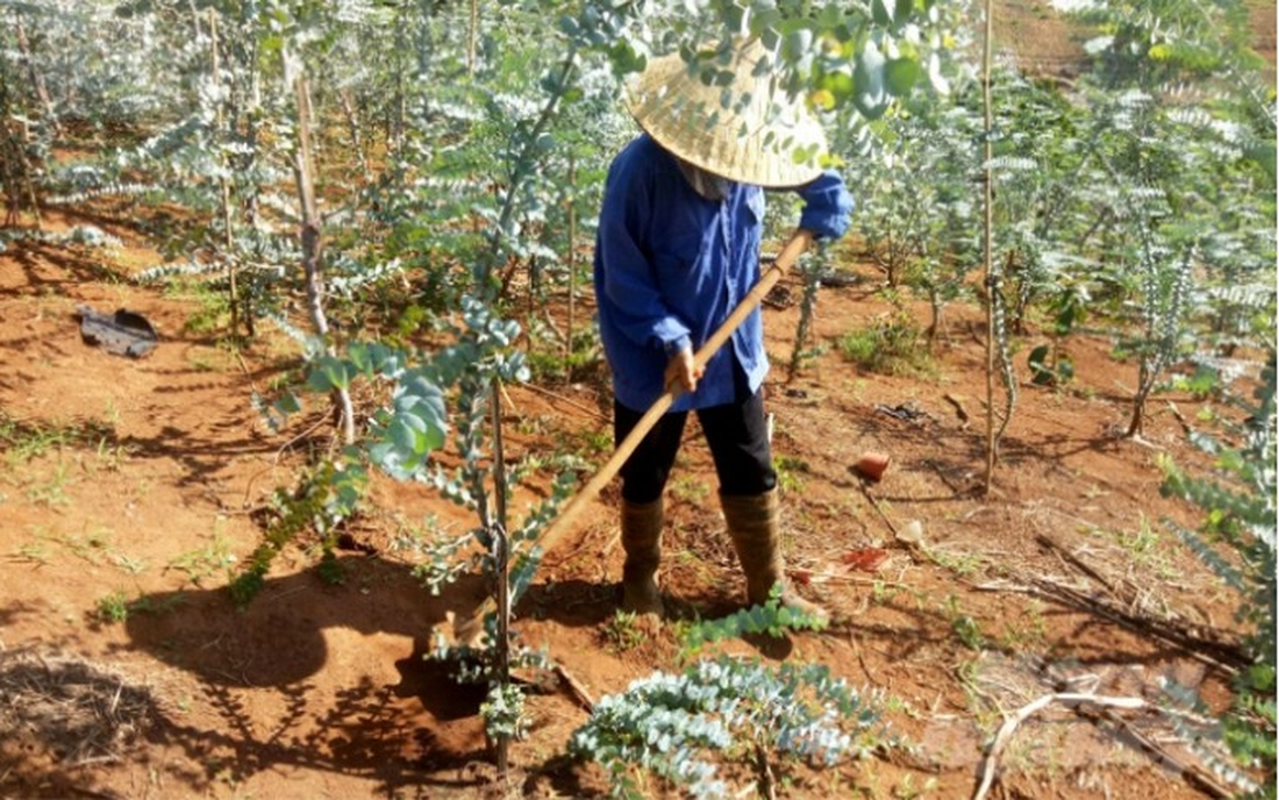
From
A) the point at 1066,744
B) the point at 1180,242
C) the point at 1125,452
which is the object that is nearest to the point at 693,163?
the point at 1066,744

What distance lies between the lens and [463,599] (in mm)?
3053

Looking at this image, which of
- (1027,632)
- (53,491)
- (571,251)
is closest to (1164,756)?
(1027,632)

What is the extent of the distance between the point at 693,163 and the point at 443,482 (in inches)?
39.4

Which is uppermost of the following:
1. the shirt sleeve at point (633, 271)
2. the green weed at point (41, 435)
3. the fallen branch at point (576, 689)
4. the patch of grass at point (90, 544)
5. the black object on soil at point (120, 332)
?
the shirt sleeve at point (633, 271)

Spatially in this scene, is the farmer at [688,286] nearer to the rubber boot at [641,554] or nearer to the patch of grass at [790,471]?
the rubber boot at [641,554]

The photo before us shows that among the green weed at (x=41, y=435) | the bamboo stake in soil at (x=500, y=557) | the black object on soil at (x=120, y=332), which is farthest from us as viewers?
the black object on soil at (x=120, y=332)

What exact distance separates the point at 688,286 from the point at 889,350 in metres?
3.10

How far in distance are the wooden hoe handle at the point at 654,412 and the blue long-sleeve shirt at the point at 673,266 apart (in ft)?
0.28

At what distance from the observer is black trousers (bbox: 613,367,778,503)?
2801 mm

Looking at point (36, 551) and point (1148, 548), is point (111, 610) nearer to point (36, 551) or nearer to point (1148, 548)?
point (36, 551)

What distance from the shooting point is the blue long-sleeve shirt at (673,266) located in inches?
99.6

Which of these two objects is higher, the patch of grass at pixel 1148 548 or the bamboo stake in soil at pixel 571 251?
the bamboo stake in soil at pixel 571 251

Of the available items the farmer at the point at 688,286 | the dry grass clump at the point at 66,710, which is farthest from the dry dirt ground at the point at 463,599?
the farmer at the point at 688,286

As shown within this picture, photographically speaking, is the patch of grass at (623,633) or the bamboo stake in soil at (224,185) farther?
the bamboo stake in soil at (224,185)
